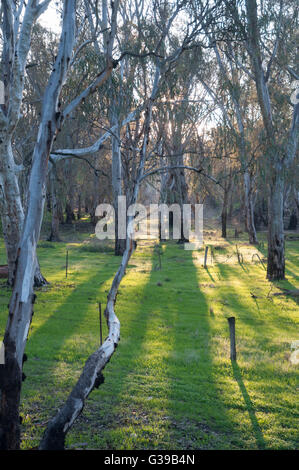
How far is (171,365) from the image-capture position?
21.0ft

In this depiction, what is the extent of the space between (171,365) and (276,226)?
7.72 m

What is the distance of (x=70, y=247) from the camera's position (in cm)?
2264

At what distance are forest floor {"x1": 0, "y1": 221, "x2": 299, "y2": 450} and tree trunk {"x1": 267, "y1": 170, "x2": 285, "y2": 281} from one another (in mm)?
607

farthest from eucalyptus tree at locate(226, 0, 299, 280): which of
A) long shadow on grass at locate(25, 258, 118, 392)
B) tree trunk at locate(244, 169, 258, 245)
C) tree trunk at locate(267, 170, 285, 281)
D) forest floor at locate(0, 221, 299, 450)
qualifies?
tree trunk at locate(244, 169, 258, 245)

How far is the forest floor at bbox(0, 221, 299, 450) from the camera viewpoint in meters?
4.48

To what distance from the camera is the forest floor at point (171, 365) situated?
4477mm

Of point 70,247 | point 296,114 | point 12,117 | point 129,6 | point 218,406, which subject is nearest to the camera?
point 218,406

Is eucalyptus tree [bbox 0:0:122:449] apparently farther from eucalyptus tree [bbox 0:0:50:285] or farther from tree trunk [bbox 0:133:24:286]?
tree trunk [bbox 0:133:24:286]

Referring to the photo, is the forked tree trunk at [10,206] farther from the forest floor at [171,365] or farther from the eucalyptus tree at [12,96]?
the forest floor at [171,365]

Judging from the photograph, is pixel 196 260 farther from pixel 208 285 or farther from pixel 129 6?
pixel 129 6

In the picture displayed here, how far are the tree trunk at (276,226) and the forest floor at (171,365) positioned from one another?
0.61m

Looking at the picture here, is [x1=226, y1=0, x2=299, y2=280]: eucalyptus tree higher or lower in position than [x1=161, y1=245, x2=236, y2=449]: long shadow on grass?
higher
